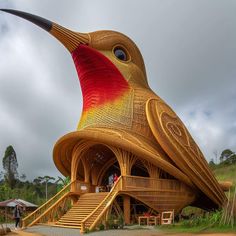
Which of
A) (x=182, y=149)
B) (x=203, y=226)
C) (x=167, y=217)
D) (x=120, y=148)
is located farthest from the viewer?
(x=182, y=149)

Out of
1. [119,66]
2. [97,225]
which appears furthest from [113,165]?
[97,225]

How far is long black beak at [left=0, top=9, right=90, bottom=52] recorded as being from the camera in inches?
926

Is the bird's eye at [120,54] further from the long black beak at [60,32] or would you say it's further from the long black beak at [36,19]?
the long black beak at [36,19]

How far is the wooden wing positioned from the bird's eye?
14.2 ft

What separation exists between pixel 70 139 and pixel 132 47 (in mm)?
8350

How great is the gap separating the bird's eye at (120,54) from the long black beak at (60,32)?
2178 millimetres

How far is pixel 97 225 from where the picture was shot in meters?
16.2

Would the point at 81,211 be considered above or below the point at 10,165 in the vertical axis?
below

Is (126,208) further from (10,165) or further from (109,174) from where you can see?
(10,165)

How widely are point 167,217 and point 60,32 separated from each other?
13295 millimetres

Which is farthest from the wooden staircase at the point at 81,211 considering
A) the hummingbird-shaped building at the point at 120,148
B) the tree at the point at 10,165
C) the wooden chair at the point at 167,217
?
the tree at the point at 10,165

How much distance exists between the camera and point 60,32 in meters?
23.7

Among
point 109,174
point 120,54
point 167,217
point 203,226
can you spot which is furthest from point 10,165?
point 203,226

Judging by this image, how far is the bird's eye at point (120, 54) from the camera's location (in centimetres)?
2483
